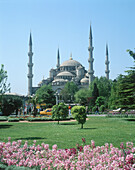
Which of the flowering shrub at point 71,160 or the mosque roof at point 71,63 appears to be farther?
the mosque roof at point 71,63

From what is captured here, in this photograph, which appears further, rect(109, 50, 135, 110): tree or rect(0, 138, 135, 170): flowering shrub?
rect(109, 50, 135, 110): tree

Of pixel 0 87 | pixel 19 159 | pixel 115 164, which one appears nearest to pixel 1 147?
pixel 19 159

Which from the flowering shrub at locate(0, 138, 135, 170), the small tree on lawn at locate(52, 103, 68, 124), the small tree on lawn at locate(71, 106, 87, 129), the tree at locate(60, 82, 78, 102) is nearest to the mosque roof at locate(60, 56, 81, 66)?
the tree at locate(60, 82, 78, 102)

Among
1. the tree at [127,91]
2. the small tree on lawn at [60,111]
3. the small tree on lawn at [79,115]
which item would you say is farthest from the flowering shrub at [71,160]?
the tree at [127,91]

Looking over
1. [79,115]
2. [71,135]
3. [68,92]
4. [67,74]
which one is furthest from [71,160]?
[67,74]

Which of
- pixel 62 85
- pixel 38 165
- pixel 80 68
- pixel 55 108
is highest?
pixel 80 68

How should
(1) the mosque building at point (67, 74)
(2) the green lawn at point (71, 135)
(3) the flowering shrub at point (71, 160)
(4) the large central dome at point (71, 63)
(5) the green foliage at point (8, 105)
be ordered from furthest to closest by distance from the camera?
1. (4) the large central dome at point (71, 63)
2. (1) the mosque building at point (67, 74)
3. (5) the green foliage at point (8, 105)
4. (2) the green lawn at point (71, 135)
5. (3) the flowering shrub at point (71, 160)

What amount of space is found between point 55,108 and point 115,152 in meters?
14.6

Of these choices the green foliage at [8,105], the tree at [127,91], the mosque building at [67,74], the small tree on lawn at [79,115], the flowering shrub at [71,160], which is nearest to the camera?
the flowering shrub at [71,160]

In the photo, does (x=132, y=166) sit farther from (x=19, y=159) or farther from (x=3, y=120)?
(x=3, y=120)

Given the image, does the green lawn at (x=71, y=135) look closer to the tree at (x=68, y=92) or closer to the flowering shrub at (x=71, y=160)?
the flowering shrub at (x=71, y=160)

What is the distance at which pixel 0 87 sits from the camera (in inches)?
458

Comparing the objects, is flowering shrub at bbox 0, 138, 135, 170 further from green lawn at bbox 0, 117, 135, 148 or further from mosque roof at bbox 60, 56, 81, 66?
mosque roof at bbox 60, 56, 81, 66

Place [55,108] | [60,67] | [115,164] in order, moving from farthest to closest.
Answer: [60,67], [55,108], [115,164]
